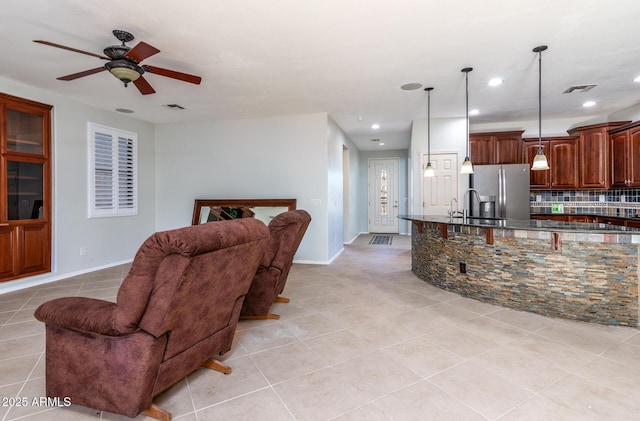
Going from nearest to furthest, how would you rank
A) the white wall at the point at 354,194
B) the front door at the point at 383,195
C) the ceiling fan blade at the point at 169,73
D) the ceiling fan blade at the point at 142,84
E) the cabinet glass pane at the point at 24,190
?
1. the ceiling fan blade at the point at 169,73
2. the ceiling fan blade at the point at 142,84
3. the cabinet glass pane at the point at 24,190
4. the white wall at the point at 354,194
5. the front door at the point at 383,195

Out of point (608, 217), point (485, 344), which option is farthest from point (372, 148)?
point (485, 344)

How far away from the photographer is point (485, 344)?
251 centimetres

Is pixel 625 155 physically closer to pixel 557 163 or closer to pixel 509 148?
pixel 557 163

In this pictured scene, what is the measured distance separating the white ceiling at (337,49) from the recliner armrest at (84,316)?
2163 millimetres

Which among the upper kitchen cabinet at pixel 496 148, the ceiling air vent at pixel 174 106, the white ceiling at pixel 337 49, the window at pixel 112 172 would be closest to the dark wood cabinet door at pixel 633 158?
the white ceiling at pixel 337 49

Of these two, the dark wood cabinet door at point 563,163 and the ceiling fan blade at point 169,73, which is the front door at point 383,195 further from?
the ceiling fan blade at point 169,73

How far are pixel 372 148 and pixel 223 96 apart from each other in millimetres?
5740

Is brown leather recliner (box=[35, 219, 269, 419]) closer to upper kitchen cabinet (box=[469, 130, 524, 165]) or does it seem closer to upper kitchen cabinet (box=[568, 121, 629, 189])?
upper kitchen cabinet (box=[469, 130, 524, 165])

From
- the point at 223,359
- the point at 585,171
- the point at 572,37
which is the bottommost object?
the point at 223,359

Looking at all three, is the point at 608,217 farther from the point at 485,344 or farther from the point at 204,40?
the point at 204,40

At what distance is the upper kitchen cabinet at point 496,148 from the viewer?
5.88 meters

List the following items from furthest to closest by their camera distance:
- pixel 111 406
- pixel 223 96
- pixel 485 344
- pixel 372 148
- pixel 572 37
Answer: pixel 372 148 → pixel 223 96 → pixel 572 37 → pixel 485 344 → pixel 111 406

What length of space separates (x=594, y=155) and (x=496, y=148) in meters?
1.58

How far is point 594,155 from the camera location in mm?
5613
